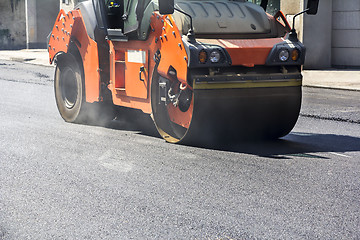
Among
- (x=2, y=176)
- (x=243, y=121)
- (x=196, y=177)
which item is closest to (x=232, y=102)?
(x=243, y=121)

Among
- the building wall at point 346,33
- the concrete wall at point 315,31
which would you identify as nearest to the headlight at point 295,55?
the concrete wall at point 315,31

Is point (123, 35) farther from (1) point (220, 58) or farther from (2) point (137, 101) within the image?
(1) point (220, 58)

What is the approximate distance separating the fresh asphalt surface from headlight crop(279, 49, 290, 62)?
1.05 metres

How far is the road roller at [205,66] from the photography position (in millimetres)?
7570

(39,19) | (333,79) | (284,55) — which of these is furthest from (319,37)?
(39,19)

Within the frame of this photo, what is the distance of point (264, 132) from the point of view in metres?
8.27

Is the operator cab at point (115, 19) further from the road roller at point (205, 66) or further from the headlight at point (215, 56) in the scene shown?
the headlight at point (215, 56)

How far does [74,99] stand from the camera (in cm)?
1056

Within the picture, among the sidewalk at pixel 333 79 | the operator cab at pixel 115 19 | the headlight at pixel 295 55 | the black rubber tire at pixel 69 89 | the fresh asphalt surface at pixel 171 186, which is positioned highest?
the operator cab at pixel 115 19

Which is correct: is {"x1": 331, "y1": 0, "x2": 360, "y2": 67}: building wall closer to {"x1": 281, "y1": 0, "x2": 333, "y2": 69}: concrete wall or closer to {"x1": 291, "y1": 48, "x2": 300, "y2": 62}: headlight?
{"x1": 281, "y1": 0, "x2": 333, "y2": 69}: concrete wall

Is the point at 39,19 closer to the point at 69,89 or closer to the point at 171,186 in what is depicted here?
the point at 69,89

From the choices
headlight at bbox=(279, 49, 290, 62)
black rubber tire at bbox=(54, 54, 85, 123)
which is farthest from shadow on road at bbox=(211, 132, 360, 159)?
black rubber tire at bbox=(54, 54, 85, 123)

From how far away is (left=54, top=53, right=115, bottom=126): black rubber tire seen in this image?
33.3 feet

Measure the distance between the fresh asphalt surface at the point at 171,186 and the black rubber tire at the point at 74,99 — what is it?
0.48 m
